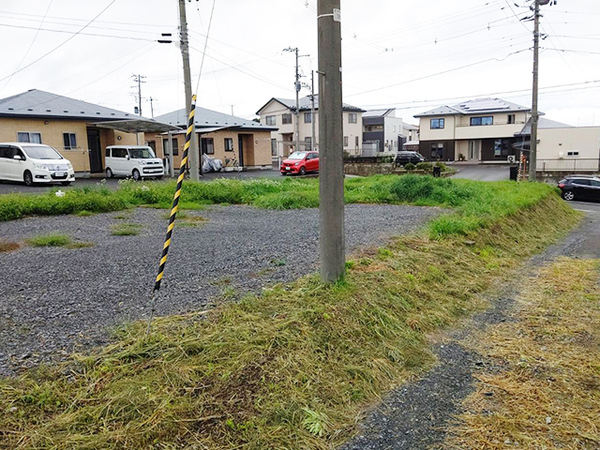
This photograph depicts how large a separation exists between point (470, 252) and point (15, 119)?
20.5m

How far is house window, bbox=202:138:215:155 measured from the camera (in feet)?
95.0

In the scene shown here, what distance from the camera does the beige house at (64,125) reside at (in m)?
20.7

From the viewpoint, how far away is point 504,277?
679 cm

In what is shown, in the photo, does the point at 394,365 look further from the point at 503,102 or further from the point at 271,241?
the point at 503,102

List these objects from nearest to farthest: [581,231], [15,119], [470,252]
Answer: [470,252]
[581,231]
[15,119]

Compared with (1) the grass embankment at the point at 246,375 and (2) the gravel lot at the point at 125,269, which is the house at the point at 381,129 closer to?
(2) the gravel lot at the point at 125,269

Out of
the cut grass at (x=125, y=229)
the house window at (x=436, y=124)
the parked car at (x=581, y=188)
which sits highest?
the house window at (x=436, y=124)

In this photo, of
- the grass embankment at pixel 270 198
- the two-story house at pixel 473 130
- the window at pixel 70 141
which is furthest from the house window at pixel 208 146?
the two-story house at pixel 473 130

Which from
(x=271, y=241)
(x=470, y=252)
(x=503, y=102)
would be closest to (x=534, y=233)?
(x=470, y=252)

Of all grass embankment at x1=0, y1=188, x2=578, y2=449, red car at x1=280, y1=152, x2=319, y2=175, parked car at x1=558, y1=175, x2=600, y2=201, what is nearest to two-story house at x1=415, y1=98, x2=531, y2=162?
parked car at x1=558, y1=175, x2=600, y2=201

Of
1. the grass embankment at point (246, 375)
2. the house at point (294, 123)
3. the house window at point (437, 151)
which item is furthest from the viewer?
the house window at point (437, 151)

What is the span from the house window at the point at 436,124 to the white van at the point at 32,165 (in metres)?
36.0

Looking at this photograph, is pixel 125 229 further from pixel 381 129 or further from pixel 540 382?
pixel 381 129

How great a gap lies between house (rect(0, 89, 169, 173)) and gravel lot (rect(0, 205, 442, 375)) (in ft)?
44.0
